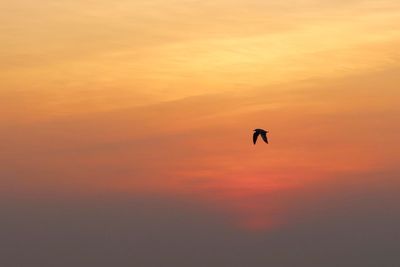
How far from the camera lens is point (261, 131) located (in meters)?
75.8
